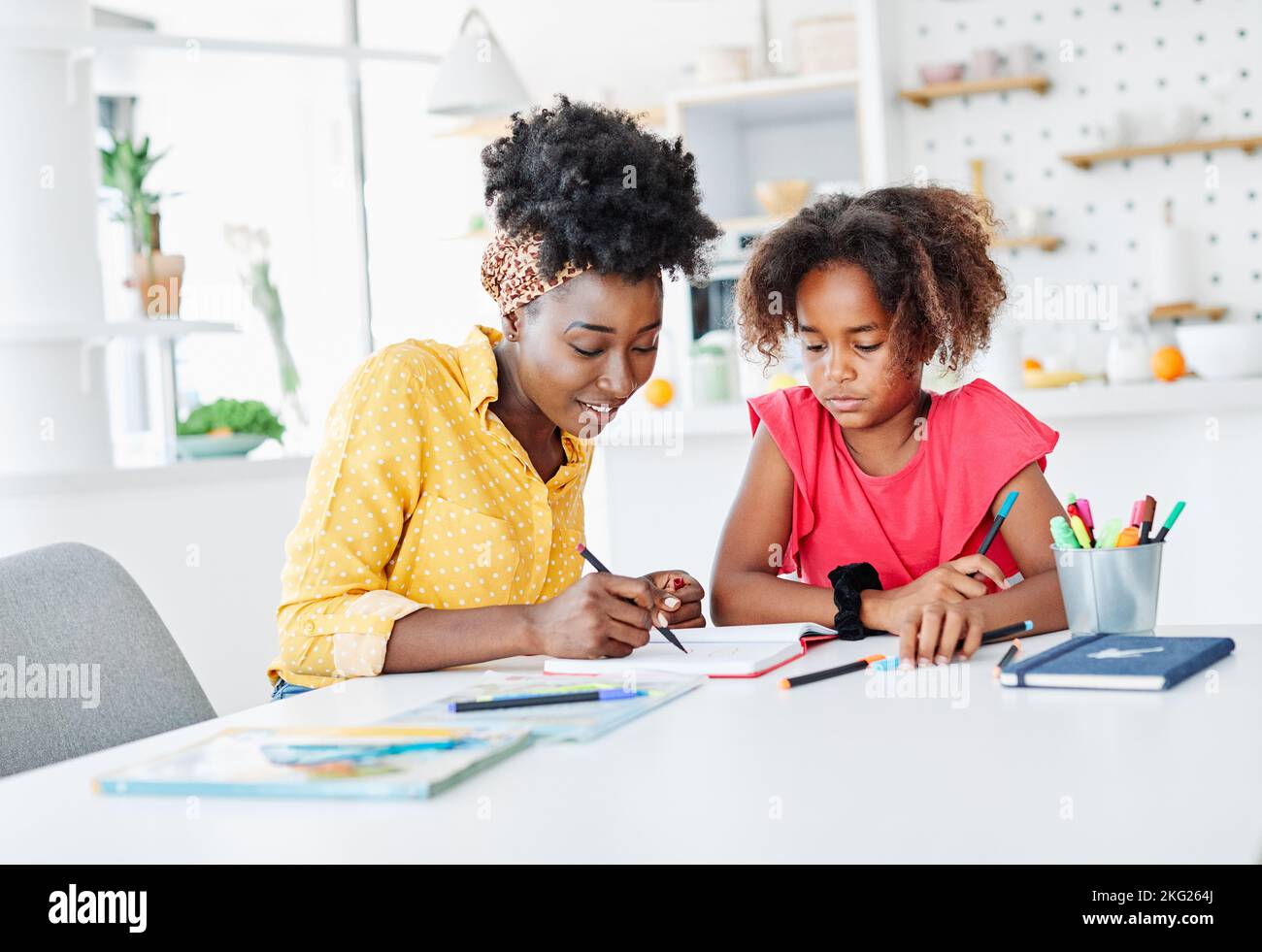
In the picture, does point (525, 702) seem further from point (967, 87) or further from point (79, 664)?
point (967, 87)

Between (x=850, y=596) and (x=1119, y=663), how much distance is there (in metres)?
0.37

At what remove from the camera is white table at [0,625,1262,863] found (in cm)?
71

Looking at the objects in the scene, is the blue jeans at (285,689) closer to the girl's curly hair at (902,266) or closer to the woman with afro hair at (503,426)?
the woman with afro hair at (503,426)

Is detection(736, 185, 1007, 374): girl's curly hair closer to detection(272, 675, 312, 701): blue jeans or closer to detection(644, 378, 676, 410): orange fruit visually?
detection(272, 675, 312, 701): blue jeans

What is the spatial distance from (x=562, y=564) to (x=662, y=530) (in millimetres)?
1438

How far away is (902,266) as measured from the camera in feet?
5.31

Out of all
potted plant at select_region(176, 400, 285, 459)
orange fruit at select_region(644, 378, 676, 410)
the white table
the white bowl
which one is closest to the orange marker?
the white table

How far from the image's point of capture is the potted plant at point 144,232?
3.12m

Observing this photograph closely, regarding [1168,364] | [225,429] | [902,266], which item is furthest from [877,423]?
[225,429]

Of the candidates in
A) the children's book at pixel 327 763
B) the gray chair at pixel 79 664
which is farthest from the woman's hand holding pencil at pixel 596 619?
the gray chair at pixel 79 664

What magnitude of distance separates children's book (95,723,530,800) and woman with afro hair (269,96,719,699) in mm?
343

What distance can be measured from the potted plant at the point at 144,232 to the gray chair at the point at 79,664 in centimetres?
186

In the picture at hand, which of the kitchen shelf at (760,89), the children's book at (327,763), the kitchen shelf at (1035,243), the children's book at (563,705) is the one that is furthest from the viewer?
the kitchen shelf at (760,89)
